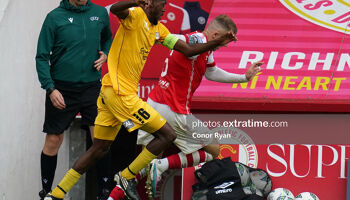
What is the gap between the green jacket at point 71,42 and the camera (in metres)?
6.26

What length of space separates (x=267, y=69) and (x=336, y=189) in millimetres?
1404

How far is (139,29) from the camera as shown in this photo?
5789 millimetres

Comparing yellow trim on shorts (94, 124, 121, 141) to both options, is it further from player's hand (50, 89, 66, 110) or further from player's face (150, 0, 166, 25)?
player's face (150, 0, 166, 25)

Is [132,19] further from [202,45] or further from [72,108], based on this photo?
[72,108]

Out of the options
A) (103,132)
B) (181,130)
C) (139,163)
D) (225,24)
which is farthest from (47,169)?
(225,24)

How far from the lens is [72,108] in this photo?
20.8 ft

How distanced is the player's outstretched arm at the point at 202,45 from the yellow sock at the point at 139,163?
0.87 m

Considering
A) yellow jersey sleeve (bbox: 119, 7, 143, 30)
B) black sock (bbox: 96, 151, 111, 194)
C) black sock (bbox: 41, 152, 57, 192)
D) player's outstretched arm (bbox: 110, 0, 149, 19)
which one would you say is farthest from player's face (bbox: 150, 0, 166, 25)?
black sock (bbox: 41, 152, 57, 192)

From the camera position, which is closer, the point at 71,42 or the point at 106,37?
the point at 71,42

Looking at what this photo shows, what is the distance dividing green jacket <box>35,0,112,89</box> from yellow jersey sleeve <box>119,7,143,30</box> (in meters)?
0.72

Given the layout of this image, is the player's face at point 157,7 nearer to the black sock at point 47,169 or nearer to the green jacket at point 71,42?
the green jacket at point 71,42

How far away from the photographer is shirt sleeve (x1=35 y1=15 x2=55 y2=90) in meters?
6.07

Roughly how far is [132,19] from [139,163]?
3.84 feet

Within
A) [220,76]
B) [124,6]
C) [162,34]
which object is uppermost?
[124,6]
